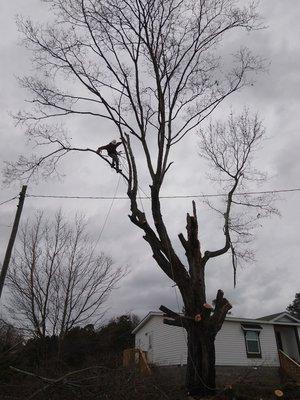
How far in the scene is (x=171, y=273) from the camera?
9930 millimetres

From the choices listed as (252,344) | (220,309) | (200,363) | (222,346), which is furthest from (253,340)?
(200,363)

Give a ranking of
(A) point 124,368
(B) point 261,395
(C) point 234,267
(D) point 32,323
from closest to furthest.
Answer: (A) point 124,368 → (B) point 261,395 → (C) point 234,267 → (D) point 32,323

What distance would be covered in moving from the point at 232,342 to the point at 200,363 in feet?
51.5

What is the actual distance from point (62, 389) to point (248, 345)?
1949 cm

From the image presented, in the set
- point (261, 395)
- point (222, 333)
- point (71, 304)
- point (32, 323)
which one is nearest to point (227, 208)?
point (261, 395)

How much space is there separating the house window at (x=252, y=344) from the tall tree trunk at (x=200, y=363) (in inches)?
637

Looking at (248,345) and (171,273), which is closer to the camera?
(171,273)

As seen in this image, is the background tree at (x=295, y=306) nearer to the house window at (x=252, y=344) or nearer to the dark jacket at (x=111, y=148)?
the house window at (x=252, y=344)

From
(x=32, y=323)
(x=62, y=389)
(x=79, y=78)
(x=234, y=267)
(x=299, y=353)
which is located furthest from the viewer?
(x=299, y=353)

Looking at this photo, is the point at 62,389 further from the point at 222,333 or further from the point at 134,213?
the point at 222,333

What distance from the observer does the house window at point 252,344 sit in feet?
78.3

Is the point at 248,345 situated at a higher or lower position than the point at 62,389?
higher

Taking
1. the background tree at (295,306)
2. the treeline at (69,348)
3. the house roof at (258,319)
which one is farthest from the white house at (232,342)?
the background tree at (295,306)

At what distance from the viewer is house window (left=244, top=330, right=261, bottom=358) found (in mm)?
23859
